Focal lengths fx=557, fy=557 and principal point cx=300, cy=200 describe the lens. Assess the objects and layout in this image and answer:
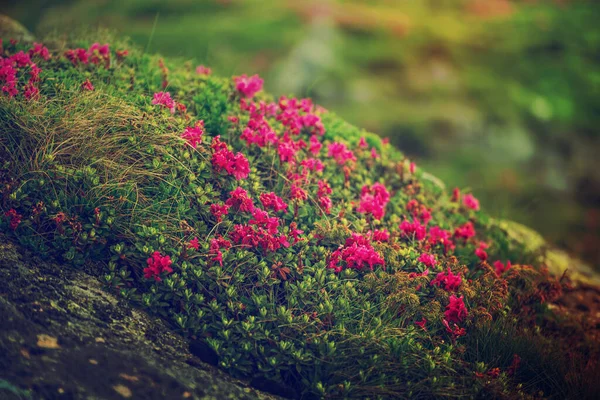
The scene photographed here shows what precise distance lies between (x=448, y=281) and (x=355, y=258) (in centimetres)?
70

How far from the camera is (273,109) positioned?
4762 millimetres

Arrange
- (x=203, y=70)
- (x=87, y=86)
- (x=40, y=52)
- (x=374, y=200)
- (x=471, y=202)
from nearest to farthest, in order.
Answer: (x=87, y=86), (x=374, y=200), (x=40, y=52), (x=203, y=70), (x=471, y=202)

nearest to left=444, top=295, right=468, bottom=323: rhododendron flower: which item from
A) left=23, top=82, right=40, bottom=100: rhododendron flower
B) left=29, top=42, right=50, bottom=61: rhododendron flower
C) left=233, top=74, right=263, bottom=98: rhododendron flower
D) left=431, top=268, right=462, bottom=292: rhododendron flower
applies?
left=431, top=268, right=462, bottom=292: rhododendron flower

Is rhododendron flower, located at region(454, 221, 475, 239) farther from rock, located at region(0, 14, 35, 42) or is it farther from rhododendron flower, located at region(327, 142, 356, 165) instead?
rock, located at region(0, 14, 35, 42)

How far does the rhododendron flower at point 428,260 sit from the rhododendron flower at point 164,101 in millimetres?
2093

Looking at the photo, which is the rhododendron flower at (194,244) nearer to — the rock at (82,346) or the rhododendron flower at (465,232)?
the rock at (82,346)

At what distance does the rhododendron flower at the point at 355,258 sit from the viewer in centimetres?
373

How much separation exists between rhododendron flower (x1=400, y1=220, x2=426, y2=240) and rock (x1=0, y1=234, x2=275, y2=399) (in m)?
1.76

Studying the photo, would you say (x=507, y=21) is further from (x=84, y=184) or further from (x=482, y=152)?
(x=84, y=184)

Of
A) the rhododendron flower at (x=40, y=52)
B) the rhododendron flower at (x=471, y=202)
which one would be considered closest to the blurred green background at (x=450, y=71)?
the rhododendron flower at (x=471, y=202)

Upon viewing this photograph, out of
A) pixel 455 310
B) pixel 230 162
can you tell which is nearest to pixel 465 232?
pixel 455 310

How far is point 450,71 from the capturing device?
12.3 metres

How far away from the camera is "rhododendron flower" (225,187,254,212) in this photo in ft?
12.1

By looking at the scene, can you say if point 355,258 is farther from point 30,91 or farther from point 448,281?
point 30,91
